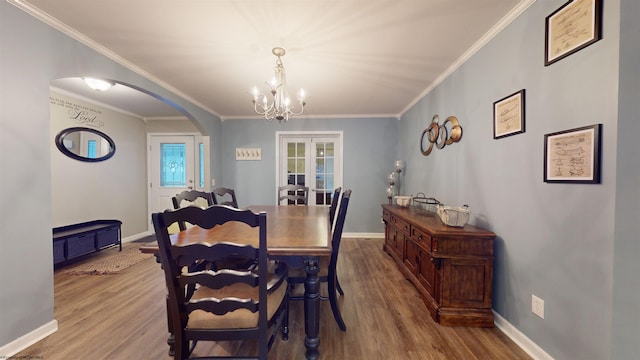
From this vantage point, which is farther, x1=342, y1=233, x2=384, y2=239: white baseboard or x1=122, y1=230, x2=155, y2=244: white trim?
x1=342, y1=233, x2=384, y2=239: white baseboard

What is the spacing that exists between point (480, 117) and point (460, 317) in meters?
1.70

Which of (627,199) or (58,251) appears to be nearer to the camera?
(627,199)

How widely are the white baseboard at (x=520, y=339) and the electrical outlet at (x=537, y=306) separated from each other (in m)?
0.22

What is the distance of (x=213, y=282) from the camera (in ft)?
3.42

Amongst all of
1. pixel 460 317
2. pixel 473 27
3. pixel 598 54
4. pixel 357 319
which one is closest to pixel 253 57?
pixel 473 27

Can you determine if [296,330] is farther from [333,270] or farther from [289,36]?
[289,36]

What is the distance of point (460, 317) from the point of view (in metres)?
1.80

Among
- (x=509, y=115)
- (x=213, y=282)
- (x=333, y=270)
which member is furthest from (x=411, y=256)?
(x=213, y=282)

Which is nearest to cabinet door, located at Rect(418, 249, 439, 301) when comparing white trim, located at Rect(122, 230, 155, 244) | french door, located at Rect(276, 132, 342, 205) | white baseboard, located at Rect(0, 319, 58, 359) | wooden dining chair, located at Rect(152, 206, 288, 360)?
wooden dining chair, located at Rect(152, 206, 288, 360)

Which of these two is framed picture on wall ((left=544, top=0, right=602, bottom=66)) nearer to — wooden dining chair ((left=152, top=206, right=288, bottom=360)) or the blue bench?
wooden dining chair ((left=152, top=206, right=288, bottom=360))

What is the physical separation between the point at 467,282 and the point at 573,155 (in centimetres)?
113

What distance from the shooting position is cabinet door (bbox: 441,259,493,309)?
1794mm

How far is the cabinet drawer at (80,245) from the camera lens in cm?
290

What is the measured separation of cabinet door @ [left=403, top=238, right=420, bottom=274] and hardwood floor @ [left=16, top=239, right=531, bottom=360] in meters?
0.20
